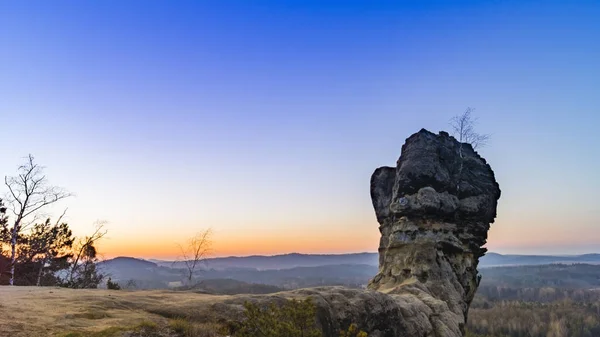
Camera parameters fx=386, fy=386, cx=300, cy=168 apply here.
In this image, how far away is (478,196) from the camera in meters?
34.6

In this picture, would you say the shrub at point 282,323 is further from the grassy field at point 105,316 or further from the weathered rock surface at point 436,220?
the weathered rock surface at point 436,220

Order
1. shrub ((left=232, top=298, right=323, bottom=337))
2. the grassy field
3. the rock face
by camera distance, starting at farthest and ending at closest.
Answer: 1. the rock face
2. shrub ((left=232, top=298, right=323, bottom=337))
3. the grassy field

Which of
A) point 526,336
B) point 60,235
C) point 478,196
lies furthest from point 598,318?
point 60,235

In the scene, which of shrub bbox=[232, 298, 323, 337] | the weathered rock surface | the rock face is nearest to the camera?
shrub bbox=[232, 298, 323, 337]

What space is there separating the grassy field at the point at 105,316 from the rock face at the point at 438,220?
19.3m

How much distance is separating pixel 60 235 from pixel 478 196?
38089mm

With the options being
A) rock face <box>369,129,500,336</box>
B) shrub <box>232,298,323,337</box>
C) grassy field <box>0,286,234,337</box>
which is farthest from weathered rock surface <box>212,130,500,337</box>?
grassy field <box>0,286,234,337</box>

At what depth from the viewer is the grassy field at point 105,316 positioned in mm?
8625

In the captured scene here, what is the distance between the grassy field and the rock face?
63.2 feet

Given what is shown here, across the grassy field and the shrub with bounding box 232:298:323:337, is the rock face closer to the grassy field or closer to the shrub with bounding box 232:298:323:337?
the shrub with bounding box 232:298:323:337

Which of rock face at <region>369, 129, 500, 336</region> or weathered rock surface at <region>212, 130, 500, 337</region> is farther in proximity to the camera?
rock face at <region>369, 129, 500, 336</region>

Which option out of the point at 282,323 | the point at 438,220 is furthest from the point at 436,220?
the point at 282,323

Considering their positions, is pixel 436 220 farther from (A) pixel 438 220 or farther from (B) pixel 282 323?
(B) pixel 282 323

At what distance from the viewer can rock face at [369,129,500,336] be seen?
97.5ft
